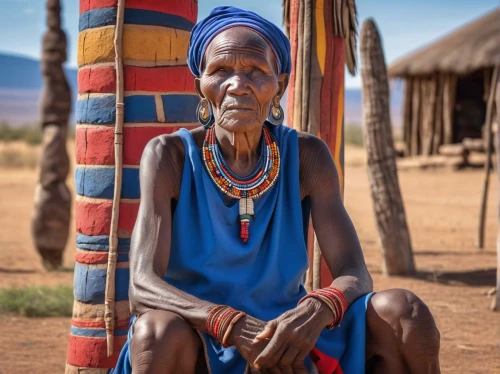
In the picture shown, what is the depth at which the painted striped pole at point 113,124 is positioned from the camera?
361 centimetres

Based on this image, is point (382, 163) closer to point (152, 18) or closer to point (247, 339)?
point (152, 18)

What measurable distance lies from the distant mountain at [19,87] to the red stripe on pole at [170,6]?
86.5m

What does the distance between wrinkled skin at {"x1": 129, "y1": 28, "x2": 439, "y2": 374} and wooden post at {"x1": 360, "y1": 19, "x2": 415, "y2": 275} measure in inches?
186

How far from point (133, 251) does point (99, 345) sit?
98 centimetres

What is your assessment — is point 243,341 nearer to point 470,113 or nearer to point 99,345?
point 99,345

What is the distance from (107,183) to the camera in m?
3.62

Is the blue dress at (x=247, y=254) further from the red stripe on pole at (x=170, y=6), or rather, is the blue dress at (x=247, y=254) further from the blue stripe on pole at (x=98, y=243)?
the red stripe on pole at (x=170, y=6)

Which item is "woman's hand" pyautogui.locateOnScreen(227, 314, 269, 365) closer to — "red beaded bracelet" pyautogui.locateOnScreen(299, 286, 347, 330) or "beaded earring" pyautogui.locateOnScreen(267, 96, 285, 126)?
"red beaded bracelet" pyautogui.locateOnScreen(299, 286, 347, 330)

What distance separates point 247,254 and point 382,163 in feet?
16.6

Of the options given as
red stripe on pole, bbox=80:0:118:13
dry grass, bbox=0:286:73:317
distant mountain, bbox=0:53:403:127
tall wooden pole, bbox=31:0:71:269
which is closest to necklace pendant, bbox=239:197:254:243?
red stripe on pole, bbox=80:0:118:13

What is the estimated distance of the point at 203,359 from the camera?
2.62 metres

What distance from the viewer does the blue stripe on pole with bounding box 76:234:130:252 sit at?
3.61m

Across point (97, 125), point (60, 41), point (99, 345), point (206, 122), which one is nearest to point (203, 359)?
point (206, 122)

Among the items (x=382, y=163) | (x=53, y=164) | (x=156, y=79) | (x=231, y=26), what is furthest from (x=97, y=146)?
(x=53, y=164)
